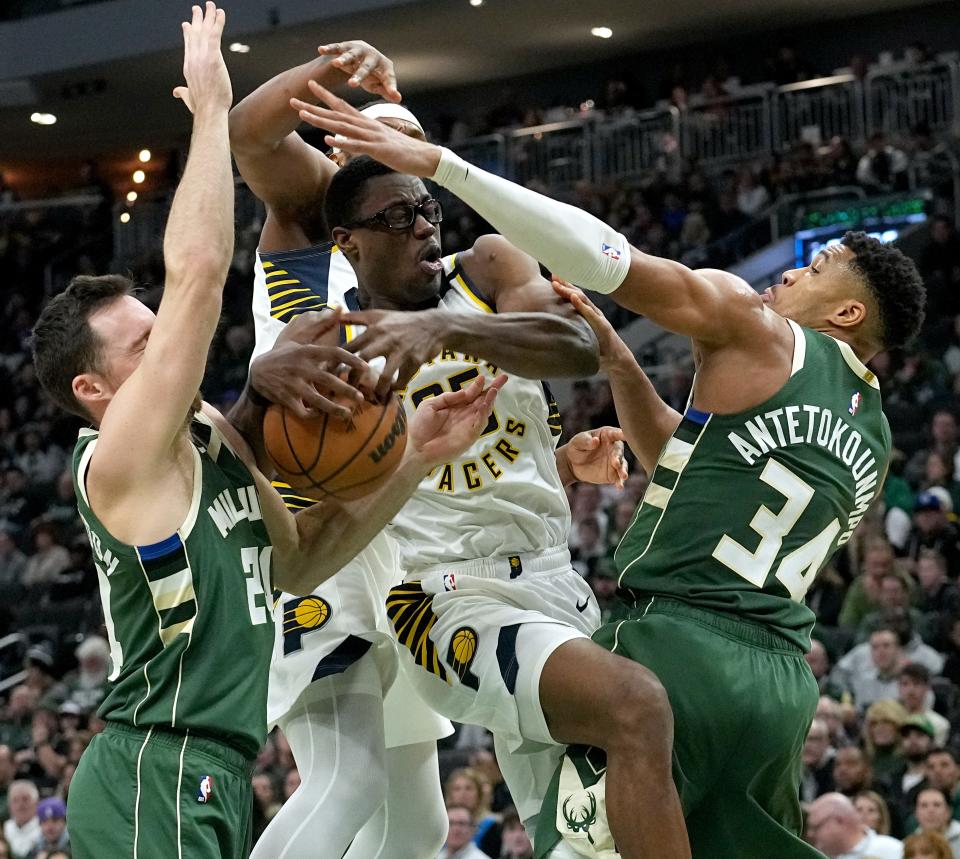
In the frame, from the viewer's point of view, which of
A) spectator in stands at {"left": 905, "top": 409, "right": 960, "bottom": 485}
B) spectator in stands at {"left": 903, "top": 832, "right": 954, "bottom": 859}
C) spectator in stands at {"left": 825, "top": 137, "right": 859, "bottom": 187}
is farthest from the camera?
spectator in stands at {"left": 825, "top": 137, "right": 859, "bottom": 187}

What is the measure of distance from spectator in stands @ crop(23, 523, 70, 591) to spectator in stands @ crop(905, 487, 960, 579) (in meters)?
8.70

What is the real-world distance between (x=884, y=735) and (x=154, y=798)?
19.3 feet

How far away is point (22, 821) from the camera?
1118 cm

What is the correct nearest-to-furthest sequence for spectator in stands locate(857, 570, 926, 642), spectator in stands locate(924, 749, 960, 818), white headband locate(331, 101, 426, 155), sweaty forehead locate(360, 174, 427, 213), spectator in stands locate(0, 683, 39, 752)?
sweaty forehead locate(360, 174, 427, 213), white headband locate(331, 101, 426, 155), spectator in stands locate(924, 749, 960, 818), spectator in stands locate(857, 570, 926, 642), spectator in stands locate(0, 683, 39, 752)

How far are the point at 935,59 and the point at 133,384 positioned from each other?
51.2ft

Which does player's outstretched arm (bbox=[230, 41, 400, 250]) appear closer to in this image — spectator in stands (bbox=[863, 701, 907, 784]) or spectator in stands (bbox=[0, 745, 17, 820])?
spectator in stands (bbox=[863, 701, 907, 784])

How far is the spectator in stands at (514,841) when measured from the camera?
895cm

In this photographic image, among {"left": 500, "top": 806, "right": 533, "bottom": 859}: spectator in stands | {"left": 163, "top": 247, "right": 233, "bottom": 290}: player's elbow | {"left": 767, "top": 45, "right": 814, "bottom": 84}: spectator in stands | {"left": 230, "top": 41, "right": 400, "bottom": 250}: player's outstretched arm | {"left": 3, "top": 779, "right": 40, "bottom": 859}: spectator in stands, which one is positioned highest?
{"left": 767, "top": 45, "right": 814, "bottom": 84}: spectator in stands

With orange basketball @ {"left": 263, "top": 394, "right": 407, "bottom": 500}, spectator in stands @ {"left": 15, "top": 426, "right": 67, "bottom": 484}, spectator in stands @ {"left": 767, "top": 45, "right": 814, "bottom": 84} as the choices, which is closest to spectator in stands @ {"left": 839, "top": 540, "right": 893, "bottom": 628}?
orange basketball @ {"left": 263, "top": 394, "right": 407, "bottom": 500}

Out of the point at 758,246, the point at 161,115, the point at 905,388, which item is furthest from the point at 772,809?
the point at 161,115

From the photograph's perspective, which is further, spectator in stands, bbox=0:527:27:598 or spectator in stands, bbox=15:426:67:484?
spectator in stands, bbox=15:426:67:484

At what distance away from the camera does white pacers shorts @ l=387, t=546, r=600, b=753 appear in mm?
4391

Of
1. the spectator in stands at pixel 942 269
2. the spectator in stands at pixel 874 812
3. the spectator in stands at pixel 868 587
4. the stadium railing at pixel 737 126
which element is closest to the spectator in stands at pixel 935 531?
the spectator in stands at pixel 868 587

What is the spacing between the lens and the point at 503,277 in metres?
4.87
